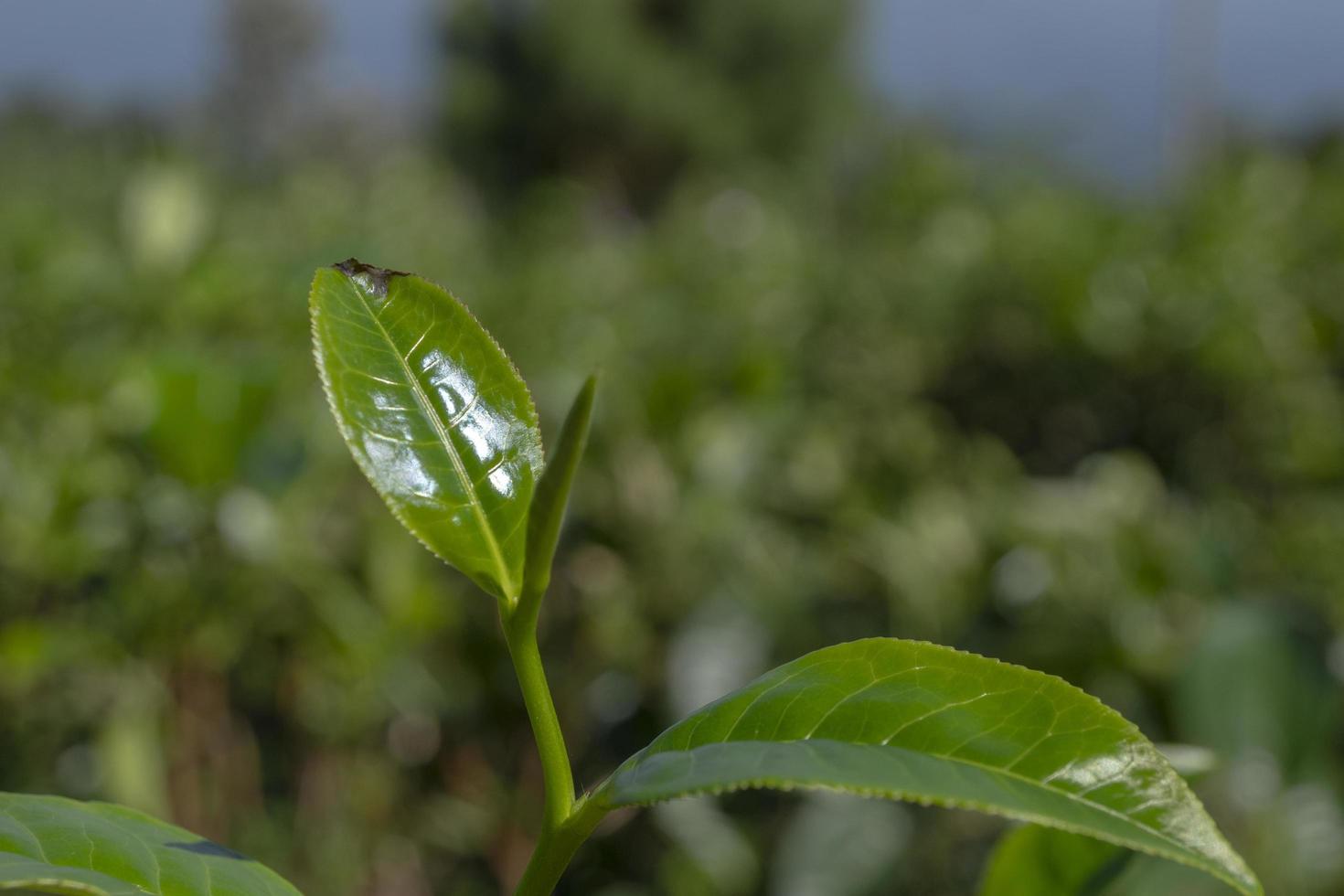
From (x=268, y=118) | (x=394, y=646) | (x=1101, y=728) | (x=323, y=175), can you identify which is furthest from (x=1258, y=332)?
(x=268, y=118)

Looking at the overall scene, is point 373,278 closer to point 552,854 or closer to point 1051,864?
point 552,854

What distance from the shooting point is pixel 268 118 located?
2694 centimetres

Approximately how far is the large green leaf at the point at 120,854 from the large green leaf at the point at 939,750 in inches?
4.1

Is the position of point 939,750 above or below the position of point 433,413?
below

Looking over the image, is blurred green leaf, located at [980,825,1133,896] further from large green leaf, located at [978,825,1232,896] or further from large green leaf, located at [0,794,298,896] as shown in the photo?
large green leaf, located at [0,794,298,896]

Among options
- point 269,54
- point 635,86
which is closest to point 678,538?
point 635,86

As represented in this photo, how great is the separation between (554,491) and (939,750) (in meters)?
0.12

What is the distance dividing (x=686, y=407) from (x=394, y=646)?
473 millimetres

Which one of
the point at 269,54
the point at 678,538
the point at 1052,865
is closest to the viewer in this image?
the point at 1052,865

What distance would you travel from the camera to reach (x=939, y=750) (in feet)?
1.06

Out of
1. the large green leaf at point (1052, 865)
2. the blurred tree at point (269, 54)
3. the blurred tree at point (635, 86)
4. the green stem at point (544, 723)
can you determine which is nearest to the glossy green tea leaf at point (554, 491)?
the green stem at point (544, 723)

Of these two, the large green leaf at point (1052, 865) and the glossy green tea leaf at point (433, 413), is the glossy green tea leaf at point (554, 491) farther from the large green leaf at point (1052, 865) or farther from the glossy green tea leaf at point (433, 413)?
the large green leaf at point (1052, 865)

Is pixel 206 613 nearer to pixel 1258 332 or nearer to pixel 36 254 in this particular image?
pixel 36 254

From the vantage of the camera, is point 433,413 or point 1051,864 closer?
point 433,413
